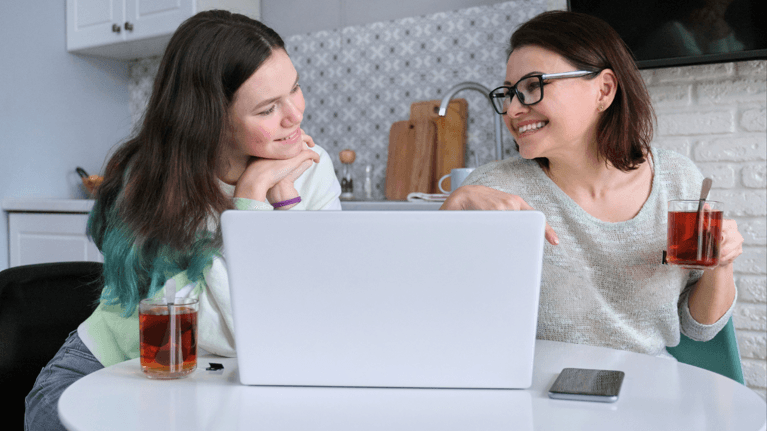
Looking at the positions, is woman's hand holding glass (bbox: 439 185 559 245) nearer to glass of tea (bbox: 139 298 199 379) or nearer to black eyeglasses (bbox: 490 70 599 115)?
black eyeglasses (bbox: 490 70 599 115)

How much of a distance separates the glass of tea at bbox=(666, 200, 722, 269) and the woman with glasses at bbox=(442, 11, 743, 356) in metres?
Answer: 0.23

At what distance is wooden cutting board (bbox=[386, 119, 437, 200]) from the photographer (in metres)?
2.66

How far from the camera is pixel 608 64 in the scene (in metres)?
1.23

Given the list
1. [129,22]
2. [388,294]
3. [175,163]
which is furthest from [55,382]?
[129,22]

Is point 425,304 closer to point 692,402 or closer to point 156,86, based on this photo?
point 692,402

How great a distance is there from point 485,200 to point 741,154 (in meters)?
1.44

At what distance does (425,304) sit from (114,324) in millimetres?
627

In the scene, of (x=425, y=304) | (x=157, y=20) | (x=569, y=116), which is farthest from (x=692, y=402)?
(x=157, y=20)

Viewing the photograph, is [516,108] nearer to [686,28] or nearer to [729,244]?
[729,244]

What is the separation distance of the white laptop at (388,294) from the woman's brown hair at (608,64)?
699mm

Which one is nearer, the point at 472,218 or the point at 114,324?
the point at 472,218

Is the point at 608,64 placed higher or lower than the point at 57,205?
higher

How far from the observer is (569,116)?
47.7 inches

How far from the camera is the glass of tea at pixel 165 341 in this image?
73cm
